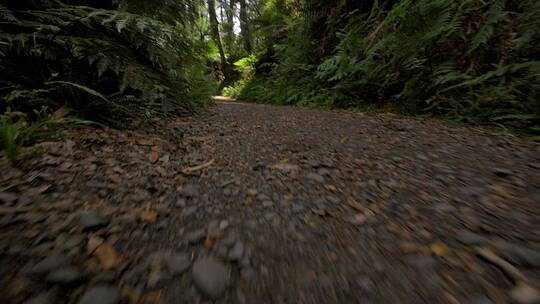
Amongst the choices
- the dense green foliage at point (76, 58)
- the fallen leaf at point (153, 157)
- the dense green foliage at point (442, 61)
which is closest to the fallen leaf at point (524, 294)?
the fallen leaf at point (153, 157)

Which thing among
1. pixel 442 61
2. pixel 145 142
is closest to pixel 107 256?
pixel 145 142

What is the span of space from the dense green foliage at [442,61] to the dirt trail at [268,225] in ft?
2.83

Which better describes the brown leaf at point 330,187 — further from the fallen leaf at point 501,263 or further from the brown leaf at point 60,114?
the brown leaf at point 60,114

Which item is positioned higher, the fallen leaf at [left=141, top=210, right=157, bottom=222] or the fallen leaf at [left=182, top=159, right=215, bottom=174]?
the fallen leaf at [left=141, top=210, right=157, bottom=222]

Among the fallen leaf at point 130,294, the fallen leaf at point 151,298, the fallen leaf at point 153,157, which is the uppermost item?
the fallen leaf at point 130,294

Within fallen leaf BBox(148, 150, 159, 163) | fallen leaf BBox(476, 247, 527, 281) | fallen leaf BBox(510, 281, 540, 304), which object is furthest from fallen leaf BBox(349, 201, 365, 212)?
fallen leaf BBox(148, 150, 159, 163)

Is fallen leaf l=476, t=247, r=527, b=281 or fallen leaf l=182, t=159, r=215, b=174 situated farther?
fallen leaf l=182, t=159, r=215, b=174

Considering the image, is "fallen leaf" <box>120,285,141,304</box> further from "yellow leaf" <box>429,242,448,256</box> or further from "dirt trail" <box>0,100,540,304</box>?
"yellow leaf" <box>429,242,448,256</box>

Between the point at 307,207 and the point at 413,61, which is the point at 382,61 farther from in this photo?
the point at 307,207

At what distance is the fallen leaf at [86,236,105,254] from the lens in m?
0.80

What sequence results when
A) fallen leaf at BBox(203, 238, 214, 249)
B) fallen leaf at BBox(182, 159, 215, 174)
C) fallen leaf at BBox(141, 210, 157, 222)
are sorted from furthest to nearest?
fallen leaf at BBox(182, 159, 215, 174), fallen leaf at BBox(141, 210, 157, 222), fallen leaf at BBox(203, 238, 214, 249)

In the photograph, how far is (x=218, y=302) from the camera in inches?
26.3

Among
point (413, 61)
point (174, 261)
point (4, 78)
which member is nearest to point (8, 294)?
point (174, 261)

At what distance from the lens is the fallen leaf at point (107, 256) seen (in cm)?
76
